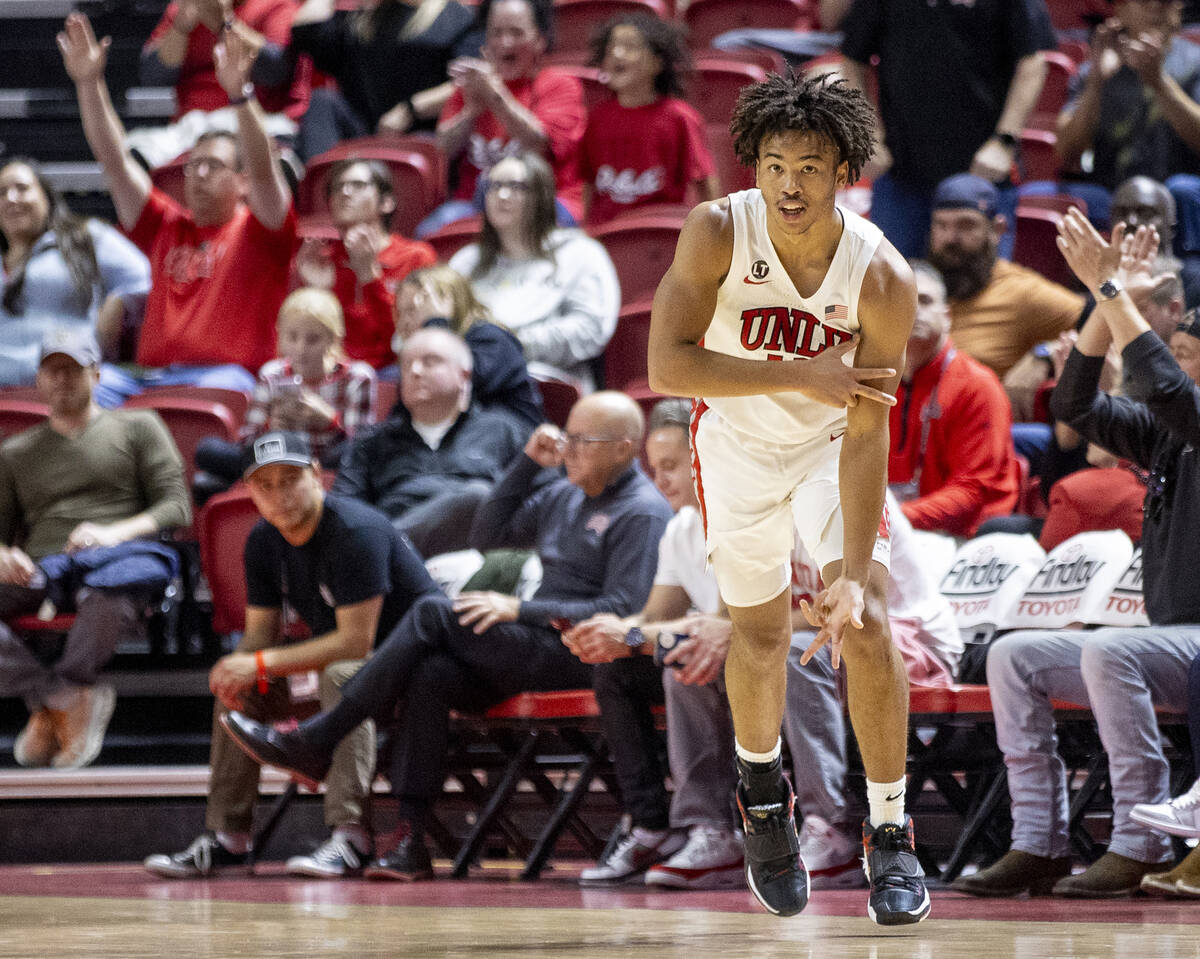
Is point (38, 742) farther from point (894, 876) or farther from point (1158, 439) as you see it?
point (1158, 439)

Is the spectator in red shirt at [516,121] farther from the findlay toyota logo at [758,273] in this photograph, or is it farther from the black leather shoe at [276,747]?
the findlay toyota logo at [758,273]

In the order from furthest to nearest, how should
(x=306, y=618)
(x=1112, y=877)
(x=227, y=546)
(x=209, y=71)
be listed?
(x=209, y=71), (x=227, y=546), (x=306, y=618), (x=1112, y=877)

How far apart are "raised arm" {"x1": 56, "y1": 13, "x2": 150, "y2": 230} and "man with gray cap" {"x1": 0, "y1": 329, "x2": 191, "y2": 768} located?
4.42ft

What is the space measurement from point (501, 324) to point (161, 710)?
1913mm

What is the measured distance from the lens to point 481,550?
18.4 ft

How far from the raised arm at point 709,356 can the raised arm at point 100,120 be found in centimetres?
463

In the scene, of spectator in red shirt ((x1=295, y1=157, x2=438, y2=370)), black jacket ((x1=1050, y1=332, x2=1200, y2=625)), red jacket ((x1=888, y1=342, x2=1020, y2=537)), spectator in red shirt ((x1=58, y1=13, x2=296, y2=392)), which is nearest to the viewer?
black jacket ((x1=1050, y1=332, x2=1200, y2=625))

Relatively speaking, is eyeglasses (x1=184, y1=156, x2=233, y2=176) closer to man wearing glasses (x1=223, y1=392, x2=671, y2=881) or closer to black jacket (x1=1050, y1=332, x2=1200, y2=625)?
man wearing glasses (x1=223, y1=392, x2=671, y2=881)

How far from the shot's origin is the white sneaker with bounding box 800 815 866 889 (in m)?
4.42

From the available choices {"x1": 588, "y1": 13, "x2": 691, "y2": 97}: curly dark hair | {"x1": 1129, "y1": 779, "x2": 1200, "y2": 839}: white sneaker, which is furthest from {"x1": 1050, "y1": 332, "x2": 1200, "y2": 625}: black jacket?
{"x1": 588, "y1": 13, "x2": 691, "y2": 97}: curly dark hair

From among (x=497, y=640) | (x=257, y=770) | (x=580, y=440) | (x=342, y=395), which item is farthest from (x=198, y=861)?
(x=342, y=395)

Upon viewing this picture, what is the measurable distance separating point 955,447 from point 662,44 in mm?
2800

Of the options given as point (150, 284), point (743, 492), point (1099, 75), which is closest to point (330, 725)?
point (743, 492)

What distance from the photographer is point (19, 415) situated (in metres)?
6.46
